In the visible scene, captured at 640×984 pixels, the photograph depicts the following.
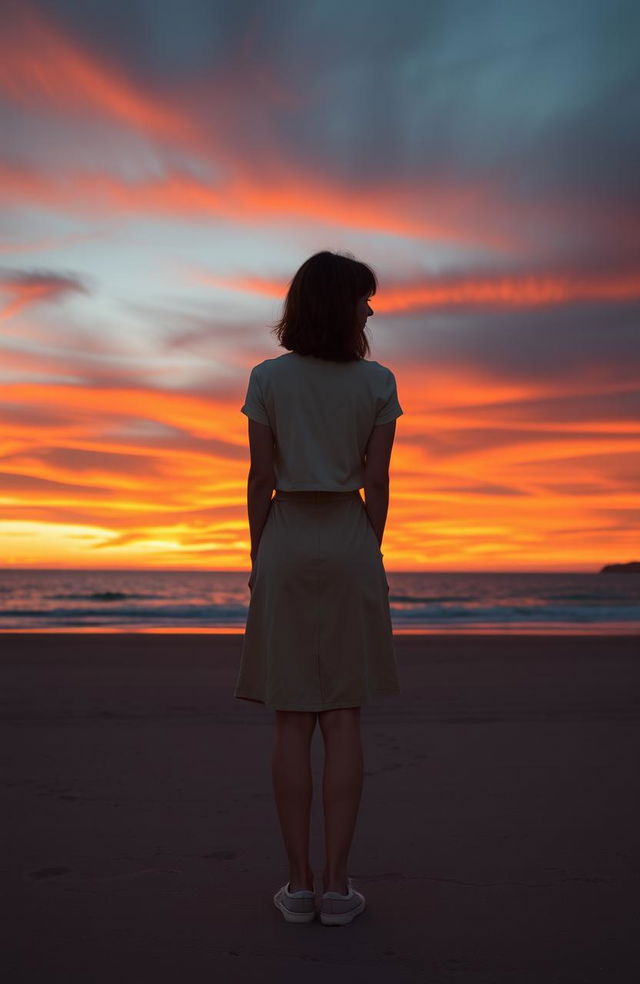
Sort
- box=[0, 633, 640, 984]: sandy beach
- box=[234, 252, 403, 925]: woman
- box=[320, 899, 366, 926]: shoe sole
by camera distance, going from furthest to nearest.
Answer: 1. box=[234, 252, 403, 925]: woman
2. box=[320, 899, 366, 926]: shoe sole
3. box=[0, 633, 640, 984]: sandy beach

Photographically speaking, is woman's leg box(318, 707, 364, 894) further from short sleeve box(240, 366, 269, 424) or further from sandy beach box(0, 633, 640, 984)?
short sleeve box(240, 366, 269, 424)

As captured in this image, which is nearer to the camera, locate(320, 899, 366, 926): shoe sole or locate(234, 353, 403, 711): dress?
locate(320, 899, 366, 926): shoe sole

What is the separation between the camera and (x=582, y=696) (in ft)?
21.8

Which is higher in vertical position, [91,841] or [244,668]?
[244,668]

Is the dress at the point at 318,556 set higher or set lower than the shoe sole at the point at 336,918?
higher

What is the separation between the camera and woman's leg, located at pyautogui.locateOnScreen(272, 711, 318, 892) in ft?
7.80

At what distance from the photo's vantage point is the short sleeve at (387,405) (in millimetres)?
2480

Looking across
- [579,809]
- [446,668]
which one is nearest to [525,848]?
[579,809]

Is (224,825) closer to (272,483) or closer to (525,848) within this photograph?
(525,848)

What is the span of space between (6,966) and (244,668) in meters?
0.95

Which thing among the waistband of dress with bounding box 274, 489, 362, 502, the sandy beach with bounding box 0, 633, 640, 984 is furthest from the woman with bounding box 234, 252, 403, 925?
the sandy beach with bounding box 0, 633, 640, 984

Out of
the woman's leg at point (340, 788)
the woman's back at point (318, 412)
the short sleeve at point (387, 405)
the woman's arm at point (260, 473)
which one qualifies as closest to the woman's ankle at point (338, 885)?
the woman's leg at point (340, 788)

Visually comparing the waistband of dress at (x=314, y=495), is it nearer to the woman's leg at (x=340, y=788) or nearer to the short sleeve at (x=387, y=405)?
the short sleeve at (x=387, y=405)

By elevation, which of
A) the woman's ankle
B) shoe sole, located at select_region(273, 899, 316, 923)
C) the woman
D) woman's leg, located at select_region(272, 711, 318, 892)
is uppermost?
the woman
